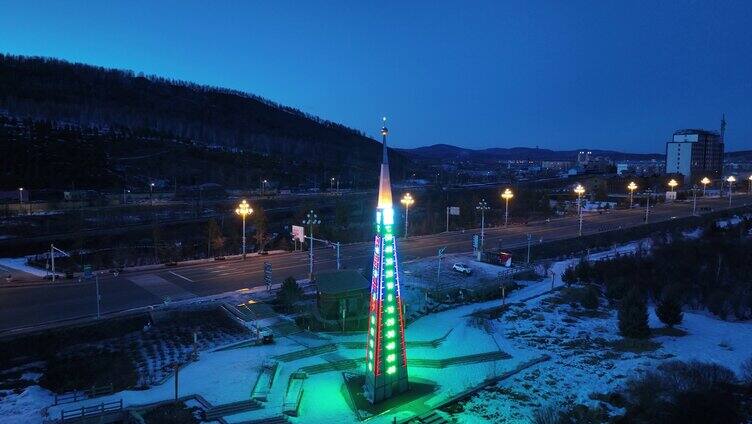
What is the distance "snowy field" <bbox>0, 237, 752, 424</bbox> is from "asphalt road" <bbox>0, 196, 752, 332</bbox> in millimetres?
7829

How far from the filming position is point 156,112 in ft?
497

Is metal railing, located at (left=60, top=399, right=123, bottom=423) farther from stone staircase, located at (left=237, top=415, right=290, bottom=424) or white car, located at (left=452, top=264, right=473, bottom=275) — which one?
white car, located at (left=452, top=264, right=473, bottom=275)

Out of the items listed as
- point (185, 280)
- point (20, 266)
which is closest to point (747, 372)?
point (185, 280)

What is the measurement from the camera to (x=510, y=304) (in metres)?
33.4

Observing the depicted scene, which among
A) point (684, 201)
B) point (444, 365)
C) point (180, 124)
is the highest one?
point (180, 124)

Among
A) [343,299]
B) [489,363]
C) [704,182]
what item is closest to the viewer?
[489,363]

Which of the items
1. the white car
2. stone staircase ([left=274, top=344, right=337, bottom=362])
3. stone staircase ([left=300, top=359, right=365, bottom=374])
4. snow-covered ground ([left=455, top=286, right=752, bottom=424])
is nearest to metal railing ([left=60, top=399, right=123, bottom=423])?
stone staircase ([left=274, top=344, right=337, bottom=362])

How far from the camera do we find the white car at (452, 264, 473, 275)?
131 feet

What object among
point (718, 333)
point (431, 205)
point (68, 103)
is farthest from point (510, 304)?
point (68, 103)

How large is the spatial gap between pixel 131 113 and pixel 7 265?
11056 centimetres

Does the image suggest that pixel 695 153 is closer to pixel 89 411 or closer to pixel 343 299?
pixel 343 299

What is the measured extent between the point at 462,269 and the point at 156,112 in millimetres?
135994

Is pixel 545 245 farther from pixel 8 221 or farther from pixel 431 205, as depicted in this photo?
pixel 8 221

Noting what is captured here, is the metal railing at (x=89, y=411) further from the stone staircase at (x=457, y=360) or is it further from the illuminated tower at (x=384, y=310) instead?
the stone staircase at (x=457, y=360)
